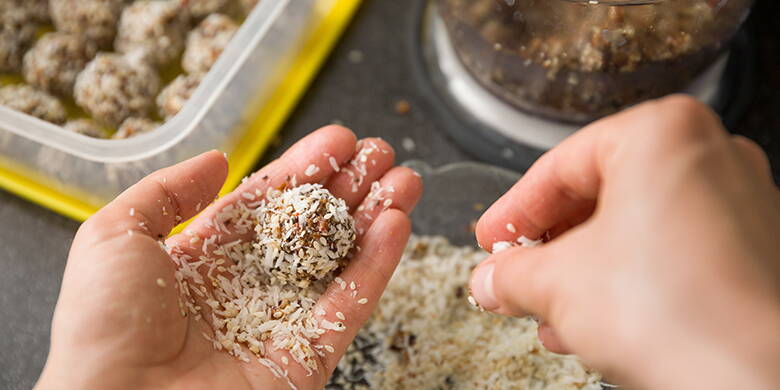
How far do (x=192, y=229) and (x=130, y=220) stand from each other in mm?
180

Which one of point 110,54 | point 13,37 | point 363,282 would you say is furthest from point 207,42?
point 363,282

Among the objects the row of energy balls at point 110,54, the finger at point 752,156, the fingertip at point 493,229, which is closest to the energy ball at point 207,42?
the row of energy balls at point 110,54

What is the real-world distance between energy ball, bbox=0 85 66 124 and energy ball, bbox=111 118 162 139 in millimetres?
130

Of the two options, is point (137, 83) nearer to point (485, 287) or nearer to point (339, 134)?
point (339, 134)

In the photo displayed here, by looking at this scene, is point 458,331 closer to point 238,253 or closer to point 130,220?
point 238,253

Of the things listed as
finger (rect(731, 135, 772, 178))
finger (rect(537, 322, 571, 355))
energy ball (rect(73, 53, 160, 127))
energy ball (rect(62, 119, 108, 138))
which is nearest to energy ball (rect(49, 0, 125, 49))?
energy ball (rect(73, 53, 160, 127))

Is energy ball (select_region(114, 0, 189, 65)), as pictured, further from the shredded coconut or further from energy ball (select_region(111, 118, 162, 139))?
the shredded coconut

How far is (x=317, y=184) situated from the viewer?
112cm

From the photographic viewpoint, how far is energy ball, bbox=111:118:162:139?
4.44 feet

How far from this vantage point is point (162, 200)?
98cm

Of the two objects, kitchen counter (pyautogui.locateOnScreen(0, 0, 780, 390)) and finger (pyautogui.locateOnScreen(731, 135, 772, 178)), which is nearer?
finger (pyautogui.locateOnScreen(731, 135, 772, 178))

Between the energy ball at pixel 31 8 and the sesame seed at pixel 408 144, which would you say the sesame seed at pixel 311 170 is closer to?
the sesame seed at pixel 408 144

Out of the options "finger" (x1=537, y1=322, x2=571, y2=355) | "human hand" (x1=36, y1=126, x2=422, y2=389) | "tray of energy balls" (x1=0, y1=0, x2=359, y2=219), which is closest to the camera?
"human hand" (x1=36, y1=126, x2=422, y2=389)

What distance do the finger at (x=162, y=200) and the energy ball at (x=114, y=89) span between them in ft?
1.57
